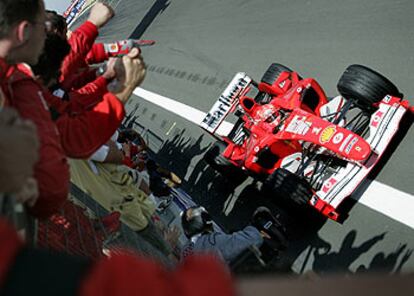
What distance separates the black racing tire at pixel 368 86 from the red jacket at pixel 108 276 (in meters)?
3.44

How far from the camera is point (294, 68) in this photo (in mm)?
6004

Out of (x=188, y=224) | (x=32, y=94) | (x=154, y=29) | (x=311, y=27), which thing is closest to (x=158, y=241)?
(x=188, y=224)

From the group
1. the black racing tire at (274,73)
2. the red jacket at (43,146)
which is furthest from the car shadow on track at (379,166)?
the red jacket at (43,146)

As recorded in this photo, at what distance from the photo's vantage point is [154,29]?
1199cm

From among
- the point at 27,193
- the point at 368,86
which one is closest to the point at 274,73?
the point at 368,86

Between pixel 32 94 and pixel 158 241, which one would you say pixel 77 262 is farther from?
pixel 158 241

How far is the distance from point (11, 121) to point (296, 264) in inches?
135

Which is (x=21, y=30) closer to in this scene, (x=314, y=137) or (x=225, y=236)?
(x=225, y=236)

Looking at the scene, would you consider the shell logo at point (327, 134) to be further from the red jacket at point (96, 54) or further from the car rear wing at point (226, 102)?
the red jacket at point (96, 54)

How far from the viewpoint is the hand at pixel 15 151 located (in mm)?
1322

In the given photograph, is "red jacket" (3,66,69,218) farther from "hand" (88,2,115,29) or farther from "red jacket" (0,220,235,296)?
"hand" (88,2,115,29)

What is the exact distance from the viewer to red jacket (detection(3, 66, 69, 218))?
5.77 ft

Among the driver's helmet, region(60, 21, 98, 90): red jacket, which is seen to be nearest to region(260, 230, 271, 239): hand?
the driver's helmet

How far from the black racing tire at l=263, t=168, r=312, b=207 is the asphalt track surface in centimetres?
22
